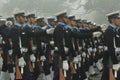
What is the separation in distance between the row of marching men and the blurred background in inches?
1285

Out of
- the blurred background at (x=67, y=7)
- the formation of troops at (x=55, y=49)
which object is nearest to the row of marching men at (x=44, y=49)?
the formation of troops at (x=55, y=49)

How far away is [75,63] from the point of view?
12.8 meters

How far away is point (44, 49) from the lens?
14.5m

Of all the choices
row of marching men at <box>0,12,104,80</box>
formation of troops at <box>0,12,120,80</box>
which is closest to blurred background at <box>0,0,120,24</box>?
formation of troops at <box>0,12,120,80</box>

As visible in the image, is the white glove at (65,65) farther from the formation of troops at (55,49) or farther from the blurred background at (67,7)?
the blurred background at (67,7)

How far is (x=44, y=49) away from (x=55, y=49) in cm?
289

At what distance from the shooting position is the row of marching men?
11.3 meters

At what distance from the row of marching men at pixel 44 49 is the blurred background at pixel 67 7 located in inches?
1285

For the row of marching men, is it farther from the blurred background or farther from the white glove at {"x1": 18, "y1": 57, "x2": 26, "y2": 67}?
the blurred background

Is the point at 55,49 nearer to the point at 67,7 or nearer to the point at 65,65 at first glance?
the point at 65,65

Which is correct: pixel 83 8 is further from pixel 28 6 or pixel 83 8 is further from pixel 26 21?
pixel 26 21

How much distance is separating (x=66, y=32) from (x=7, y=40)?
7.52ft

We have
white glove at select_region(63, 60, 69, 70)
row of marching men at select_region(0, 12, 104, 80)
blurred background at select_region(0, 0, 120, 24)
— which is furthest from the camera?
blurred background at select_region(0, 0, 120, 24)

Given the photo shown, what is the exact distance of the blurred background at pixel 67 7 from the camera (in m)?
48.5
